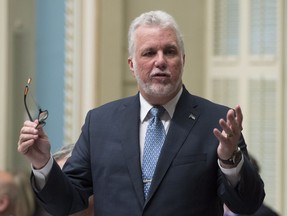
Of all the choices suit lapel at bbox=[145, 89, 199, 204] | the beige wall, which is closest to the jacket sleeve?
suit lapel at bbox=[145, 89, 199, 204]

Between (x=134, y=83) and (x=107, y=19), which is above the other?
(x=107, y=19)

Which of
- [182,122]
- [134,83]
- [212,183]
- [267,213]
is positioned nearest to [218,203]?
[212,183]

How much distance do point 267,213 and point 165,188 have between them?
1487 mm

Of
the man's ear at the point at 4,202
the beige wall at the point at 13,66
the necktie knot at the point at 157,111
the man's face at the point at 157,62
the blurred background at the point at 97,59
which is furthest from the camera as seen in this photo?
the beige wall at the point at 13,66

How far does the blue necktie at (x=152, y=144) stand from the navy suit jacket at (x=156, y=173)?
3cm

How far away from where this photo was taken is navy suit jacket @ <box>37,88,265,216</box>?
283 centimetres

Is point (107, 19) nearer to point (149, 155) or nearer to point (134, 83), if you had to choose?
point (134, 83)

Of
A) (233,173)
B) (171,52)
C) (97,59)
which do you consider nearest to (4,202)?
(171,52)

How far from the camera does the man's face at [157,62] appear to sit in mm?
2854

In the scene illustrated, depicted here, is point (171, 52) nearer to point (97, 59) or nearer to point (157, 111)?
point (157, 111)

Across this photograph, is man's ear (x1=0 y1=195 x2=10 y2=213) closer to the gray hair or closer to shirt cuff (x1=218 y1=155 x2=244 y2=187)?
the gray hair

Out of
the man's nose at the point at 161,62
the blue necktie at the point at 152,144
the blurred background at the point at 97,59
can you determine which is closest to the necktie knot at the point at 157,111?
the blue necktie at the point at 152,144

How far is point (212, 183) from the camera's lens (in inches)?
113

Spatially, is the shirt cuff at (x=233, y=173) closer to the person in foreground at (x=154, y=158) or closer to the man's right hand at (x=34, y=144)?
the person in foreground at (x=154, y=158)
